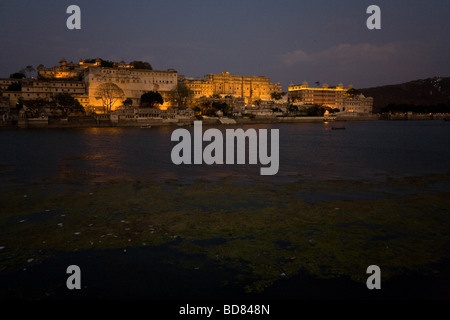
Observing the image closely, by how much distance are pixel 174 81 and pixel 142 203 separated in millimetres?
97158

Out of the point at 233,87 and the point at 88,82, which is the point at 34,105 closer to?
the point at 88,82

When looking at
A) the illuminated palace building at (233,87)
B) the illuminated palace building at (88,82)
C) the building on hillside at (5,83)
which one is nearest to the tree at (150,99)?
the illuminated palace building at (88,82)

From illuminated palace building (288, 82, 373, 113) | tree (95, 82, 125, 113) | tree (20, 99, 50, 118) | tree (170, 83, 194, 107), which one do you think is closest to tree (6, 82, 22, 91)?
tree (20, 99, 50, 118)

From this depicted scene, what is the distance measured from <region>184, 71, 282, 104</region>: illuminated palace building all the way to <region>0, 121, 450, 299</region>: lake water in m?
112

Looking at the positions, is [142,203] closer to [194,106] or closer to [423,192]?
[423,192]

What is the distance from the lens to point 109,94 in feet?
289

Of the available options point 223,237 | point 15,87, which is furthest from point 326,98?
point 223,237

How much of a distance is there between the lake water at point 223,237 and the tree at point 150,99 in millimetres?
75368

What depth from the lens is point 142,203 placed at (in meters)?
11.9

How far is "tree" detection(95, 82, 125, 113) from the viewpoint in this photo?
286ft

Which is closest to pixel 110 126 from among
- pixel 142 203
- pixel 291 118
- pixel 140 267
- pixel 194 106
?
pixel 194 106

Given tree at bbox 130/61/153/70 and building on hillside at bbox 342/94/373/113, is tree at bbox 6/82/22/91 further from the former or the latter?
building on hillside at bbox 342/94/373/113

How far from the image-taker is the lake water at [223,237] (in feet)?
20.7

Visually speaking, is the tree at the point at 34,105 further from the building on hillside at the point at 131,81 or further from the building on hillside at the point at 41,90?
the building on hillside at the point at 131,81
